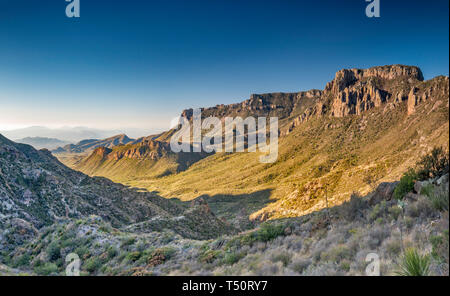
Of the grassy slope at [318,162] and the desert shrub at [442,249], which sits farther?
the grassy slope at [318,162]

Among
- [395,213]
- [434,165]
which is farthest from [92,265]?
[434,165]

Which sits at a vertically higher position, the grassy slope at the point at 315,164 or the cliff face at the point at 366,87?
the cliff face at the point at 366,87

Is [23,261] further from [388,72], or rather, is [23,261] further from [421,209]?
[388,72]

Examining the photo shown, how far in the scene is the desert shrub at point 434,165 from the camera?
6723 millimetres

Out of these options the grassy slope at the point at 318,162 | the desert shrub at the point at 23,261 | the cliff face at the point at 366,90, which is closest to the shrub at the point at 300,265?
the desert shrub at the point at 23,261

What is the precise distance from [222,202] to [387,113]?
7805 cm

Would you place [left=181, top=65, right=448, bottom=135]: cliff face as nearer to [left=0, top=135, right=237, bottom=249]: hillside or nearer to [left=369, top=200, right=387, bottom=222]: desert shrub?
[left=0, top=135, right=237, bottom=249]: hillside

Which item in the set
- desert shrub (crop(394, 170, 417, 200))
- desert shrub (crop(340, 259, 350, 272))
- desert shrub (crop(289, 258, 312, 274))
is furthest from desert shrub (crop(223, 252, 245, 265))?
desert shrub (crop(394, 170, 417, 200))

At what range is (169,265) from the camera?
25.2 feet

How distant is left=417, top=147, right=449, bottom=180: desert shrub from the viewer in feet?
22.1

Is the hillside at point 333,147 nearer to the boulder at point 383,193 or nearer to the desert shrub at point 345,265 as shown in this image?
the boulder at point 383,193
